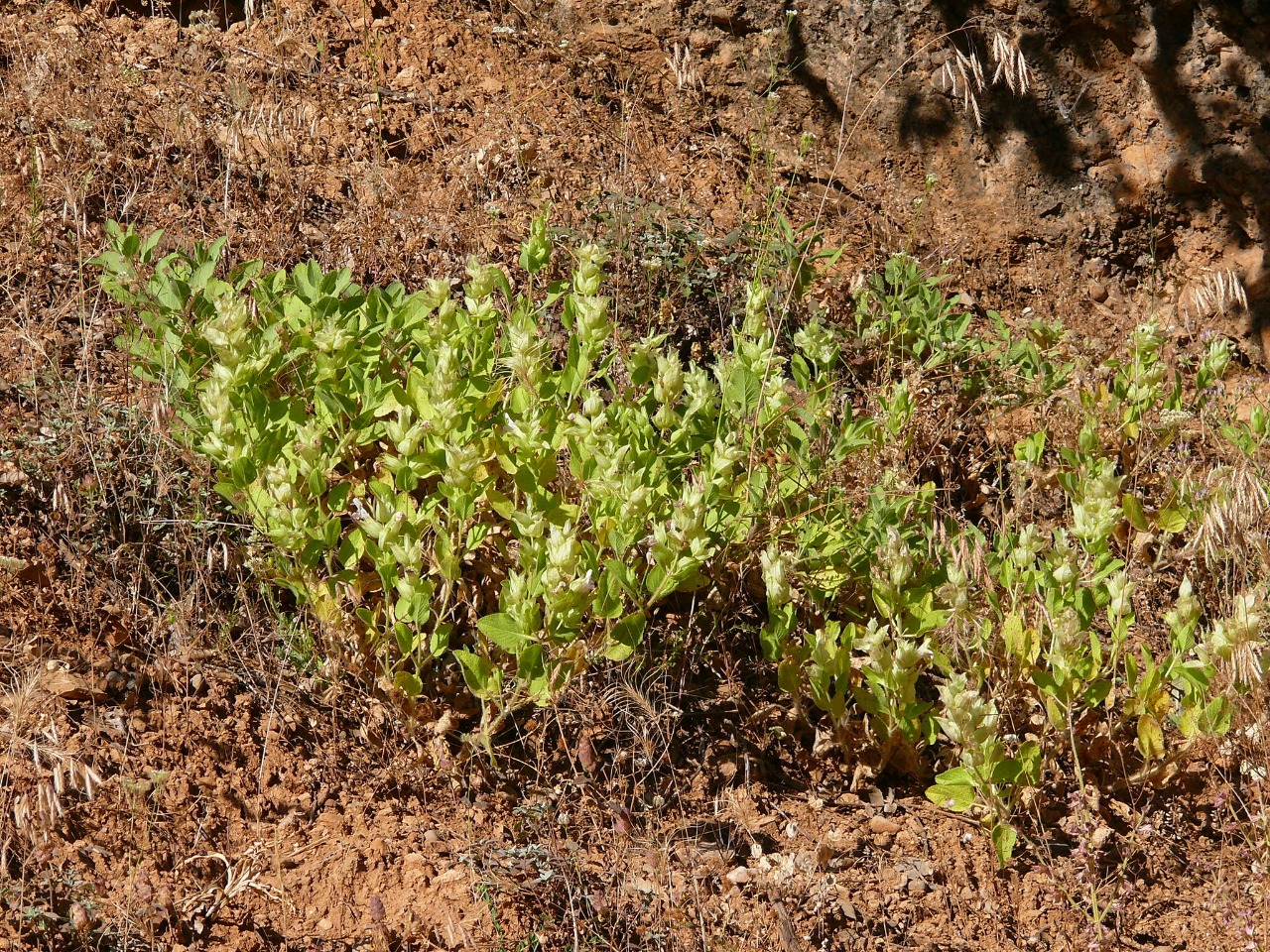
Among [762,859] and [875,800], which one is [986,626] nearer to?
[875,800]

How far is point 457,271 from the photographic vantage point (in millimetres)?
3689

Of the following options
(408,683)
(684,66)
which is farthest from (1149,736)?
(684,66)

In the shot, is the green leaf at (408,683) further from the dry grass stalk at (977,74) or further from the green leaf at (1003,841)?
the dry grass stalk at (977,74)

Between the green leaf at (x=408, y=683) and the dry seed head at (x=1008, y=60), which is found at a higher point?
the dry seed head at (x=1008, y=60)

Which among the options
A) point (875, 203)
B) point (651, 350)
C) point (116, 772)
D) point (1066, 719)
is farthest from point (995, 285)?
point (116, 772)

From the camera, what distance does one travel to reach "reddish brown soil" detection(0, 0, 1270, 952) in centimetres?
231

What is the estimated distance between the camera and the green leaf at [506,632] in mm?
2311

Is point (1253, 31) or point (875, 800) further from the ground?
point (1253, 31)

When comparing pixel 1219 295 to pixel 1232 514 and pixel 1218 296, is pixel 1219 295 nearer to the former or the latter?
pixel 1218 296

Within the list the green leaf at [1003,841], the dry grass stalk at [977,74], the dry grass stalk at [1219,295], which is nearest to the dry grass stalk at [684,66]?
the dry grass stalk at [977,74]

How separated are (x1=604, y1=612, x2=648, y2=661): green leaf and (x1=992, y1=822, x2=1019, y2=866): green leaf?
2.74ft

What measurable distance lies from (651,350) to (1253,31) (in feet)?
7.92

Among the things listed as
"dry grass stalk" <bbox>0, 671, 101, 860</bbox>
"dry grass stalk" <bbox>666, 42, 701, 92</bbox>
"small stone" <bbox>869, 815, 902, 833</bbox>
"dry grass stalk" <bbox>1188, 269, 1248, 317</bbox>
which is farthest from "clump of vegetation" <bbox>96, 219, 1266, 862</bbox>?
"dry grass stalk" <bbox>666, 42, 701, 92</bbox>

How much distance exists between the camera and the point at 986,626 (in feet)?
8.51
